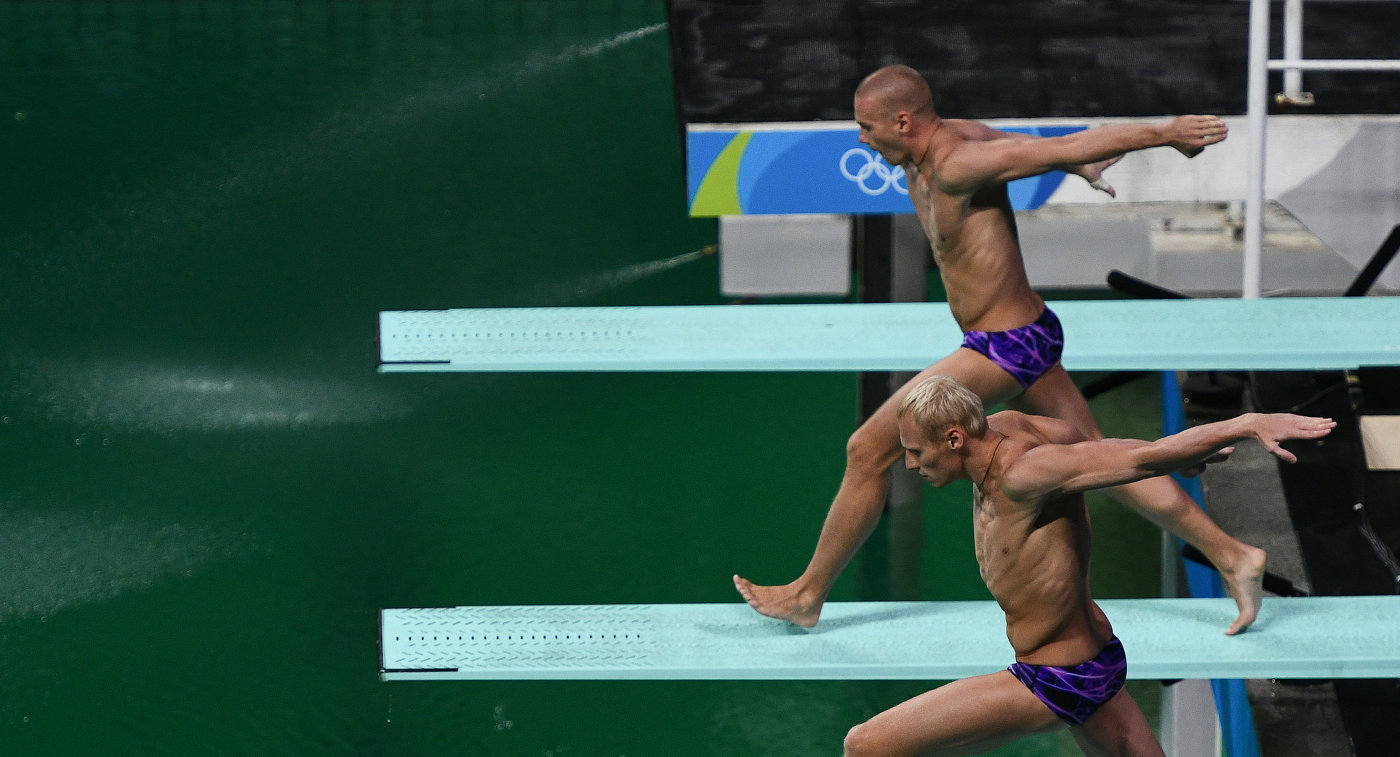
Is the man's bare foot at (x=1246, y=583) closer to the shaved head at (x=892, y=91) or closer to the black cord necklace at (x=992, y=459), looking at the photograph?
the black cord necklace at (x=992, y=459)

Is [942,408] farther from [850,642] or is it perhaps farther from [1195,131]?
[850,642]

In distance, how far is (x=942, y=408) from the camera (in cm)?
331

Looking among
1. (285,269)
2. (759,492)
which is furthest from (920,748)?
(285,269)

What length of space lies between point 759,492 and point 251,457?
431 centimetres

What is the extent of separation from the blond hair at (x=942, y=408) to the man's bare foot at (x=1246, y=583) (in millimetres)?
1327

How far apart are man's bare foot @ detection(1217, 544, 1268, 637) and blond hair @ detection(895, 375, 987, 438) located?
52.3 inches

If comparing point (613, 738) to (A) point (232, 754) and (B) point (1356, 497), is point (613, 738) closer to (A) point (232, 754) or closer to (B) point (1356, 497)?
(A) point (232, 754)

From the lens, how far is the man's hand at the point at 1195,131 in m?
3.62

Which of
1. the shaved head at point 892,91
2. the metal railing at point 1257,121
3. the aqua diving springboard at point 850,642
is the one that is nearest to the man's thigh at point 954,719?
the aqua diving springboard at point 850,642

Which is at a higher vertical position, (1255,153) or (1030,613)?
(1255,153)

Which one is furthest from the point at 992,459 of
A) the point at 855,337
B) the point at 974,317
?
the point at 855,337

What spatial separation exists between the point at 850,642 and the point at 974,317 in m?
0.94

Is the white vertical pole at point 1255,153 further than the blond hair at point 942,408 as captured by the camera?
Yes

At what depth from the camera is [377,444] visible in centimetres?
1339
